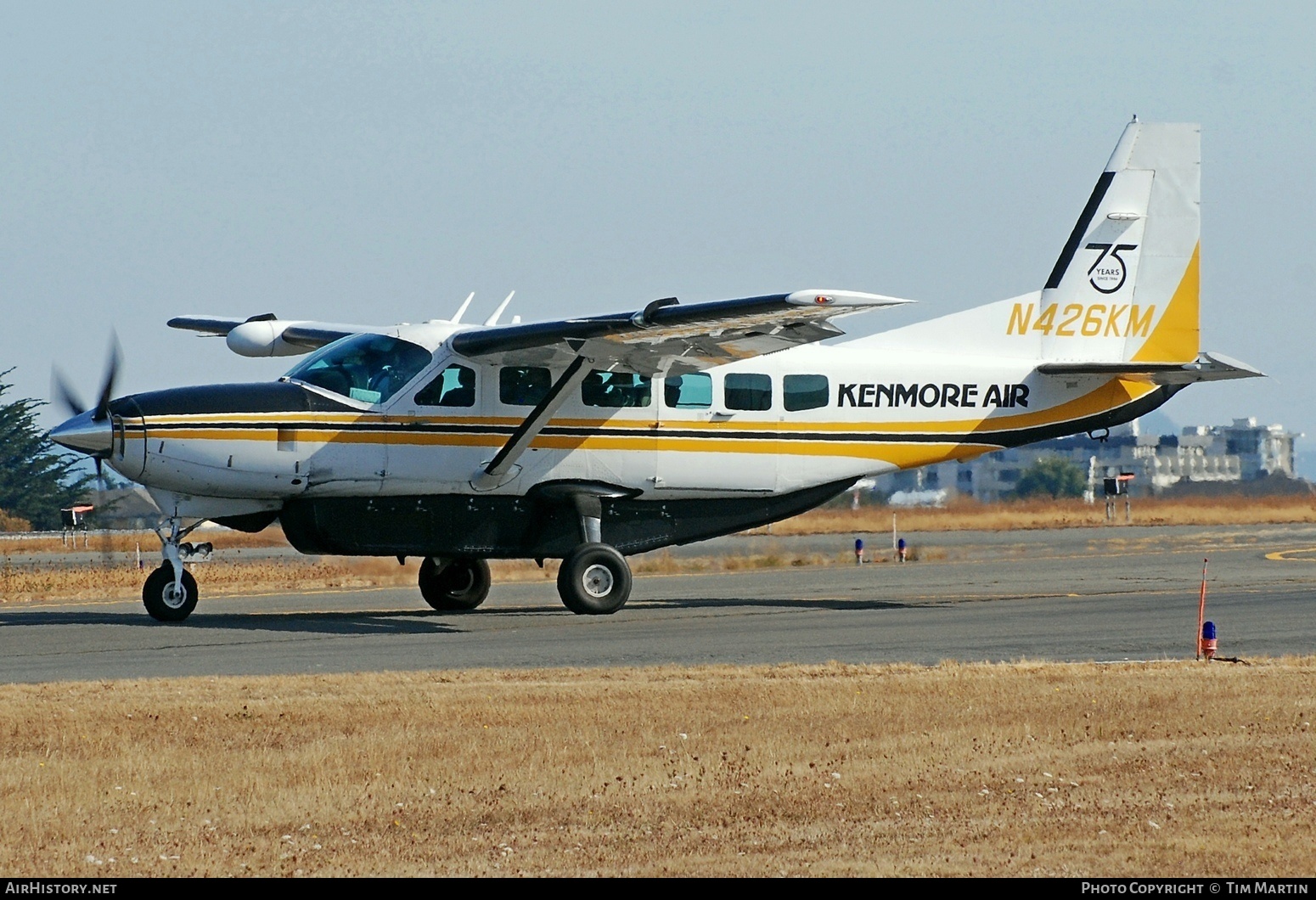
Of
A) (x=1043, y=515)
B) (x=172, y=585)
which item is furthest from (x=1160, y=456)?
(x=172, y=585)

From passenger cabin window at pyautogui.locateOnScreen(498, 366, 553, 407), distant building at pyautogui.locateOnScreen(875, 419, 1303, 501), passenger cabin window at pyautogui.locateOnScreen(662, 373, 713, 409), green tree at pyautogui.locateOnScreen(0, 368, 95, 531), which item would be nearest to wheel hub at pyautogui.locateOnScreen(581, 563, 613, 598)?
passenger cabin window at pyautogui.locateOnScreen(498, 366, 553, 407)

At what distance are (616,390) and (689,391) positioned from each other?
0.98 meters

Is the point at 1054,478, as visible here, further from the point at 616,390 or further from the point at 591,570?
the point at 591,570

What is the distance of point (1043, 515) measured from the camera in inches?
2228

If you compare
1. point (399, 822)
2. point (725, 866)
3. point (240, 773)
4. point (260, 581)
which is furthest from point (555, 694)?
point (260, 581)

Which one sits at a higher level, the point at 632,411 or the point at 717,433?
the point at 632,411

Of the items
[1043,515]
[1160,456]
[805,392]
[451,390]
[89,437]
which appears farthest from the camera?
[1160,456]

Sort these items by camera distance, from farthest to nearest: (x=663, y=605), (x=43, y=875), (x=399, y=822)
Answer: (x=663, y=605), (x=399, y=822), (x=43, y=875)

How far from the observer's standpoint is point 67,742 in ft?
33.6

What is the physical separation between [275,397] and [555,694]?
8.18 m

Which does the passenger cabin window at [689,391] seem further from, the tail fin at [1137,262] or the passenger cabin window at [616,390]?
the tail fin at [1137,262]

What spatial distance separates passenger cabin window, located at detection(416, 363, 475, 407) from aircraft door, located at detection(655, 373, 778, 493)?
2.51 m

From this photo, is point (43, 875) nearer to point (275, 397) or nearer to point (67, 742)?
point (67, 742)

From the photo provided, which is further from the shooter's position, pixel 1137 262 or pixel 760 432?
pixel 1137 262
